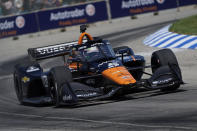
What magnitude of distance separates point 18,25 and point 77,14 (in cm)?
399

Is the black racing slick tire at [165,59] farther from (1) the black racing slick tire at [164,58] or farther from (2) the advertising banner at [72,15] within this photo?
(2) the advertising banner at [72,15]

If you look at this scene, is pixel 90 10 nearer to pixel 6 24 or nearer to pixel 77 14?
pixel 77 14

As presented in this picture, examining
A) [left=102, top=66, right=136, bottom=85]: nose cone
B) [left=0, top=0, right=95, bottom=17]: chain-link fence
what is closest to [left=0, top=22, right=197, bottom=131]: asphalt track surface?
[left=102, top=66, right=136, bottom=85]: nose cone

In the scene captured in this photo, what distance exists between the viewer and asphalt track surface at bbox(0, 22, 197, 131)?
688 centimetres

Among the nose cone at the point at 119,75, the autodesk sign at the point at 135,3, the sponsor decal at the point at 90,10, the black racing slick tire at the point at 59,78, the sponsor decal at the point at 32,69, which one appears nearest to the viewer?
the nose cone at the point at 119,75

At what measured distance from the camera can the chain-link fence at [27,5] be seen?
32.3m

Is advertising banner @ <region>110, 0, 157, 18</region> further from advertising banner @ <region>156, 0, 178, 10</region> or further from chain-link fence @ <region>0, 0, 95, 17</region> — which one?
chain-link fence @ <region>0, 0, 95, 17</region>

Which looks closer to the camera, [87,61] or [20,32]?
[87,61]

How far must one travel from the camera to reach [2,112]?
1032 cm

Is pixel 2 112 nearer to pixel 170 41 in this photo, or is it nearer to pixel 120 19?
pixel 170 41

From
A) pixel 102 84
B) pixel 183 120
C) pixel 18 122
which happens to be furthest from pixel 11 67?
pixel 183 120

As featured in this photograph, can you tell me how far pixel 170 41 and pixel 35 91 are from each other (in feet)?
26.9

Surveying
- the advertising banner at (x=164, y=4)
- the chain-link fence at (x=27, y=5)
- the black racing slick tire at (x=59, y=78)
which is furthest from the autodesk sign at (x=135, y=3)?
the black racing slick tire at (x=59, y=78)

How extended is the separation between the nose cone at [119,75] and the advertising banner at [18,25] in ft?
70.9
